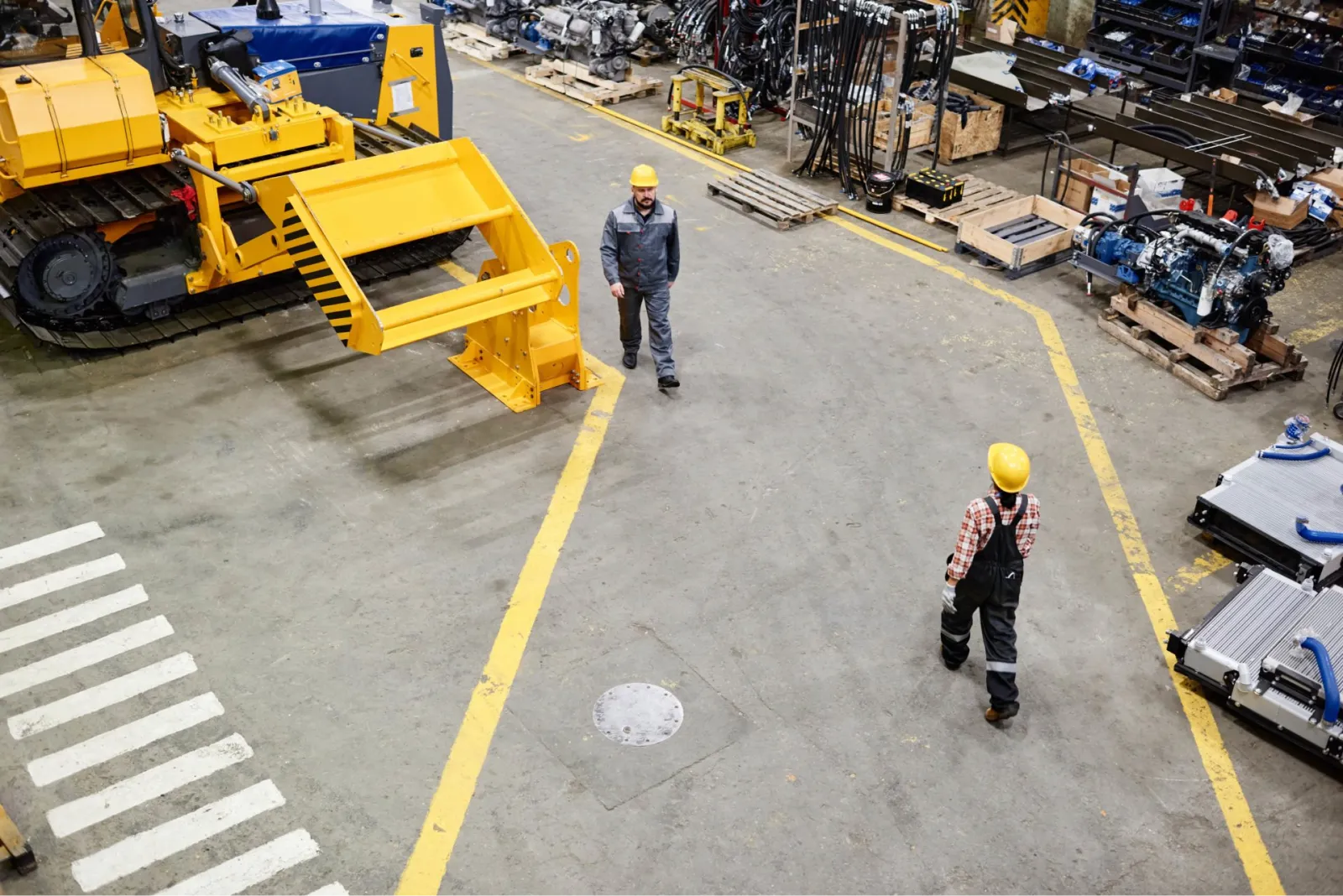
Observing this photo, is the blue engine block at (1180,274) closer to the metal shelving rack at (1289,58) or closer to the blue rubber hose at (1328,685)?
the blue rubber hose at (1328,685)

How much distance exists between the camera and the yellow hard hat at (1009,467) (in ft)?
18.6

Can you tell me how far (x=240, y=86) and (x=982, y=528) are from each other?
21.0ft

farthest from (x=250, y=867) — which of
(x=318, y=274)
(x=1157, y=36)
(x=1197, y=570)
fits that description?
(x=1157, y=36)

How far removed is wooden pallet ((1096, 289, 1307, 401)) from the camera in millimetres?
8953

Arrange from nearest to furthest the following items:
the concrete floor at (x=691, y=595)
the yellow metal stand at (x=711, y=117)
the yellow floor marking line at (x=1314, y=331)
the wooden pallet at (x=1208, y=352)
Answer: the concrete floor at (x=691, y=595), the wooden pallet at (x=1208, y=352), the yellow floor marking line at (x=1314, y=331), the yellow metal stand at (x=711, y=117)

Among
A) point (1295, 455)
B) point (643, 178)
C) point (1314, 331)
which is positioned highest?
point (643, 178)

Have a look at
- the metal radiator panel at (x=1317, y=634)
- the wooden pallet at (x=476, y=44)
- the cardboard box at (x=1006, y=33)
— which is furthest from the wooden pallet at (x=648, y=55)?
the metal radiator panel at (x=1317, y=634)

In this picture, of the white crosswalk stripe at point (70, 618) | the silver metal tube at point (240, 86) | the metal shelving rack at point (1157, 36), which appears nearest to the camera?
the white crosswalk stripe at point (70, 618)

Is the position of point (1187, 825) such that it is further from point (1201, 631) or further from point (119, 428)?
point (119, 428)

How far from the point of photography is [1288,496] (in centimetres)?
738

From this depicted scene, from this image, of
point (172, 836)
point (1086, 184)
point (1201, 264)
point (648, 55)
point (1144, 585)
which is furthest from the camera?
point (648, 55)

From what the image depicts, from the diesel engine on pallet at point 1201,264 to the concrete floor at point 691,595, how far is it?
0.55m

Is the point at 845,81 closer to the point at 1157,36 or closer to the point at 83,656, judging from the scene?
the point at 1157,36

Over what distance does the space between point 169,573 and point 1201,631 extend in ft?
18.6
